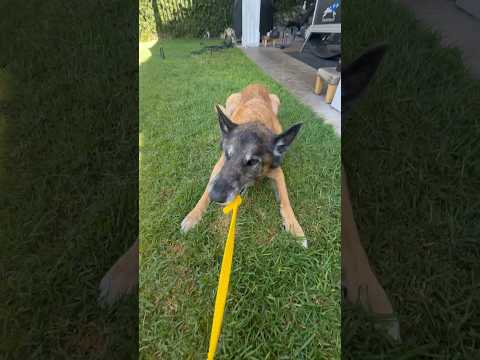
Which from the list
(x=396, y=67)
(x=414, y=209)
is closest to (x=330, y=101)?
(x=414, y=209)

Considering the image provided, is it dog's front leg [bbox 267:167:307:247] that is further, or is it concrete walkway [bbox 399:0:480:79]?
concrete walkway [bbox 399:0:480:79]

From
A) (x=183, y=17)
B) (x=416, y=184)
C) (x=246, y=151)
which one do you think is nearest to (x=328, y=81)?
(x=246, y=151)

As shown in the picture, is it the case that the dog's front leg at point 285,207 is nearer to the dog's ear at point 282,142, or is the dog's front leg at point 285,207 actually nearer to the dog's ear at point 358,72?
the dog's ear at point 282,142

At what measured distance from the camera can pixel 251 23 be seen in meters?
0.67

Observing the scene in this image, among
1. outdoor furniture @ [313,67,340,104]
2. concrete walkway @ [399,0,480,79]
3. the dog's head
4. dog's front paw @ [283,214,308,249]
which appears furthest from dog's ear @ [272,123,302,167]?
concrete walkway @ [399,0,480,79]

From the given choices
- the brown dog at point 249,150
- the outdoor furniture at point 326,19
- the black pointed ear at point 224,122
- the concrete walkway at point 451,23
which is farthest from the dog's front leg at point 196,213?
the concrete walkway at point 451,23

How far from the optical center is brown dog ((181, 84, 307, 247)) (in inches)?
24.9

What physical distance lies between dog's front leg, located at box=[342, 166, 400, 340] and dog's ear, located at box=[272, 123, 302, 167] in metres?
0.18

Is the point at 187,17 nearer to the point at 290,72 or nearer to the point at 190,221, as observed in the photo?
the point at 290,72

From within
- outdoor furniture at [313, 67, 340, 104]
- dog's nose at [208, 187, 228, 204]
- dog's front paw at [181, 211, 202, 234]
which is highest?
outdoor furniture at [313, 67, 340, 104]

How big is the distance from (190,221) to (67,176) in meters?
0.73

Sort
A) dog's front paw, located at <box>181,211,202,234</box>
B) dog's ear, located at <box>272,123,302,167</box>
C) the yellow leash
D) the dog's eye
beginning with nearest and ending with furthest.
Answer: the yellow leash, dog's front paw, located at <box>181,211,202,234</box>, dog's ear, located at <box>272,123,302,167</box>, the dog's eye

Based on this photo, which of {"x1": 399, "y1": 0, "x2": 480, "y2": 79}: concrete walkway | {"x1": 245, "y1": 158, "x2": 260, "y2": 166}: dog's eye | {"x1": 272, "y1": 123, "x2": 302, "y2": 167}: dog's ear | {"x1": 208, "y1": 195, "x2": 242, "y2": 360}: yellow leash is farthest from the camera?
{"x1": 399, "y1": 0, "x2": 480, "y2": 79}: concrete walkway

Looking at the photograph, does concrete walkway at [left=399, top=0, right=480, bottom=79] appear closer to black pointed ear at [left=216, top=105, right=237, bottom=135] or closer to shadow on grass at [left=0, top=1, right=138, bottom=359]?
black pointed ear at [left=216, top=105, right=237, bottom=135]
